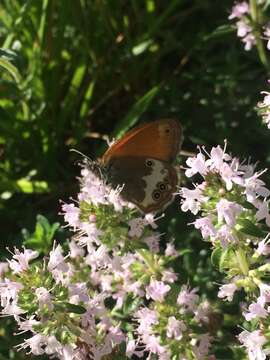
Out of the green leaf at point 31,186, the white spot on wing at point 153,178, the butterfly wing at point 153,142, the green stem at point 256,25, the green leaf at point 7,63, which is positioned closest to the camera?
the butterfly wing at point 153,142

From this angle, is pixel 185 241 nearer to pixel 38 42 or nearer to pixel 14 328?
pixel 14 328

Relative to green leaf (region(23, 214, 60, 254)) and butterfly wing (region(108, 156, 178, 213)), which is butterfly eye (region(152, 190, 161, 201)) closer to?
butterfly wing (region(108, 156, 178, 213))

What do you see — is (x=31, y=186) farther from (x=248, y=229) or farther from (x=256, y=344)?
(x=256, y=344)

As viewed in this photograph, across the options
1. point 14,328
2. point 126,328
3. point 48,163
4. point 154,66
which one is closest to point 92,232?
point 126,328

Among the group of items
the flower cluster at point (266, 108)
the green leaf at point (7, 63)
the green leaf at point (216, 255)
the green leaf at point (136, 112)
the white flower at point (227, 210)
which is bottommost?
the green leaf at point (136, 112)

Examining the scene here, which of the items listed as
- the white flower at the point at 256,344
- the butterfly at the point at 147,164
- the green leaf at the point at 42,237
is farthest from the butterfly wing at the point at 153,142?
the white flower at the point at 256,344

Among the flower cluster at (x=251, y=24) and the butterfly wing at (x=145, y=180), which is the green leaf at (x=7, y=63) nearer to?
the butterfly wing at (x=145, y=180)
